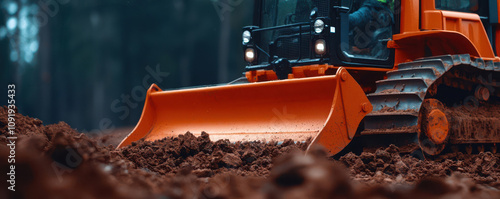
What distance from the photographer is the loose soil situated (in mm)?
1562

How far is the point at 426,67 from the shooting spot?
16.3ft

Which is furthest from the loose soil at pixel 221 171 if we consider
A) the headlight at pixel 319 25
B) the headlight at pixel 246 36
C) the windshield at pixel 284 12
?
the windshield at pixel 284 12

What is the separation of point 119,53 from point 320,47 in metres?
12.2

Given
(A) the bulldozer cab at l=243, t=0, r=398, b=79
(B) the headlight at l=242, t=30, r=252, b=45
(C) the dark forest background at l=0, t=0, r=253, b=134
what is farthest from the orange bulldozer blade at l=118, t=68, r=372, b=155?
(C) the dark forest background at l=0, t=0, r=253, b=134

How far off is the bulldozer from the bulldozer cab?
0.4 inches

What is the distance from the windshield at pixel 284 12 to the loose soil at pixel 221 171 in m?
1.74

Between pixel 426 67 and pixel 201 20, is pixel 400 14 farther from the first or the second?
pixel 201 20

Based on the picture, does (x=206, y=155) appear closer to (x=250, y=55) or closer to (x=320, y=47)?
(x=320, y=47)

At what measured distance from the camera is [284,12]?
6.10 metres

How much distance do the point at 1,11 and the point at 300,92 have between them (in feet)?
37.4

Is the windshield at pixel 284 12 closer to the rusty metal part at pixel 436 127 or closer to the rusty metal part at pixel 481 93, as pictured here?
the rusty metal part at pixel 436 127

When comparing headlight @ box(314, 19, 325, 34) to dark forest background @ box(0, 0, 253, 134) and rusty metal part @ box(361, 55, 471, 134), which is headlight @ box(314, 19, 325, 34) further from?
dark forest background @ box(0, 0, 253, 134)

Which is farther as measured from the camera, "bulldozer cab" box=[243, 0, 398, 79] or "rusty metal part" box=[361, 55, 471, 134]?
"bulldozer cab" box=[243, 0, 398, 79]

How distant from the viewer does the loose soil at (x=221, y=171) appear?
61.5 inches
